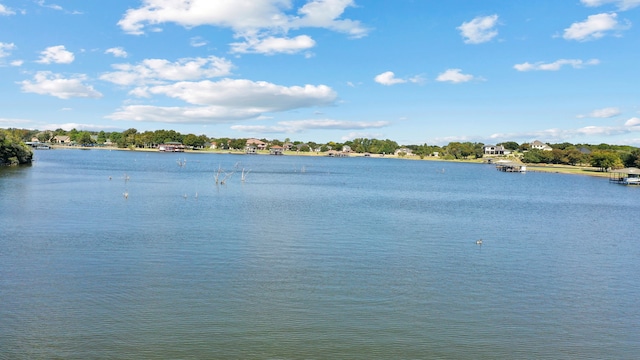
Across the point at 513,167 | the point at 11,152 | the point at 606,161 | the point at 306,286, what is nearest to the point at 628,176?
the point at 606,161

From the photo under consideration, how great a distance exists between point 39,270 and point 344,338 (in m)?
14.4

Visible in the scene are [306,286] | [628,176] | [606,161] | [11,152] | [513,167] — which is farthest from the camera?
[513,167]

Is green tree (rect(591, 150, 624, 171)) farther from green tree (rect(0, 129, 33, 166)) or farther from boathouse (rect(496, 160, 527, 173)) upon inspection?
green tree (rect(0, 129, 33, 166))

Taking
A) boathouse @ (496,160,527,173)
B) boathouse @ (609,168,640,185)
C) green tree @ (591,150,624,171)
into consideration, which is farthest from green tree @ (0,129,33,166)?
green tree @ (591,150,624,171)

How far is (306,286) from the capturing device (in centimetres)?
2038

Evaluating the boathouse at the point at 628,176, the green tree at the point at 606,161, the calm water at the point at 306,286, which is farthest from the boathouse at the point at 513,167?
the calm water at the point at 306,286

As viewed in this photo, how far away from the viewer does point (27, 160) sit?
96.6 meters

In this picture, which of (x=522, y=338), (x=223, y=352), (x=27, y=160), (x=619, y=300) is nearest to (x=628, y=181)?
(x=619, y=300)

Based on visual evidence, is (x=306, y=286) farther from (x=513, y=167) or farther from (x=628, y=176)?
(x=513, y=167)

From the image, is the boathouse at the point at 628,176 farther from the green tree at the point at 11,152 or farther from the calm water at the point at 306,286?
the green tree at the point at 11,152

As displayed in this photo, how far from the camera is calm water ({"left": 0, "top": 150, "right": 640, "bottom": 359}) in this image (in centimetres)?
1509

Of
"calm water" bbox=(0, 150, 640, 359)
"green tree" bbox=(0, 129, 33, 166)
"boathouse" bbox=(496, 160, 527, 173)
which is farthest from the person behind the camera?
"boathouse" bbox=(496, 160, 527, 173)

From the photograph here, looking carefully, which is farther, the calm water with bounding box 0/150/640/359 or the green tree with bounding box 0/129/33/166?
the green tree with bounding box 0/129/33/166

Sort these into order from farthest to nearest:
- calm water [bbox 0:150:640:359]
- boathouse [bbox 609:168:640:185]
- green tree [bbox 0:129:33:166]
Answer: boathouse [bbox 609:168:640:185] → green tree [bbox 0:129:33:166] → calm water [bbox 0:150:640:359]
